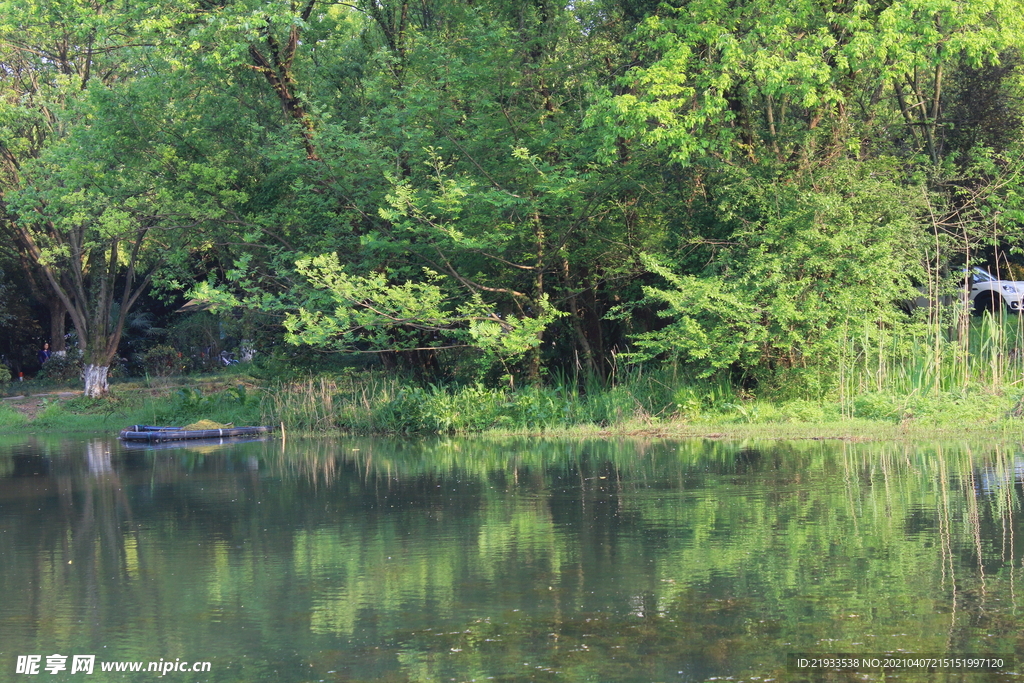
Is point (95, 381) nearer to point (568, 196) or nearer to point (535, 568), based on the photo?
point (568, 196)

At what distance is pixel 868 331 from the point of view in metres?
18.9

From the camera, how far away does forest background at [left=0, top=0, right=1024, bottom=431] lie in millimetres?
18766

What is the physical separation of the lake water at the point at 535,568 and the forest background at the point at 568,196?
4.52 metres

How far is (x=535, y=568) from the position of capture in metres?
8.89

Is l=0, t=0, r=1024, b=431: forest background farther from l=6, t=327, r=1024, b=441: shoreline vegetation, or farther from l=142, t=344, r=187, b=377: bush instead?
l=142, t=344, r=187, b=377: bush

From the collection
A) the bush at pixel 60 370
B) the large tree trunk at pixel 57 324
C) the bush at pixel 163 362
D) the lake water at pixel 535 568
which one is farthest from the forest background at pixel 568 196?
the large tree trunk at pixel 57 324

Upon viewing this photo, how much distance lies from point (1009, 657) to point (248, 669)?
426cm

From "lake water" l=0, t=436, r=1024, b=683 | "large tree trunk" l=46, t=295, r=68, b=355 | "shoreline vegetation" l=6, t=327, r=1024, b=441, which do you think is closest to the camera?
"lake water" l=0, t=436, r=1024, b=683

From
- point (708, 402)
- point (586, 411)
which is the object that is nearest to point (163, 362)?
point (586, 411)

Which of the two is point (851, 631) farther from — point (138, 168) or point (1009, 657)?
point (138, 168)

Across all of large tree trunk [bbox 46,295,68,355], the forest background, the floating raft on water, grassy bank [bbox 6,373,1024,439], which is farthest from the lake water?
large tree trunk [bbox 46,295,68,355]

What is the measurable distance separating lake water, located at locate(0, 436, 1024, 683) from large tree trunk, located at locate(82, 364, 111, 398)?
16308 millimetres

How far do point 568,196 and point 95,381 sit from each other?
55.8 feet

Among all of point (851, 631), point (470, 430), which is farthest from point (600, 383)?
point (851, 631)
